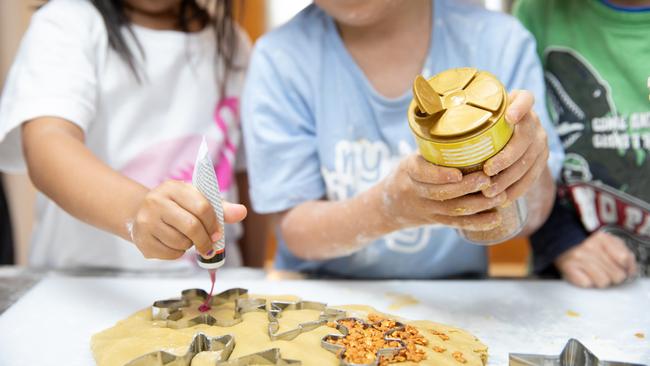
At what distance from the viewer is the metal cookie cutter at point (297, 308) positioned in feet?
2.10

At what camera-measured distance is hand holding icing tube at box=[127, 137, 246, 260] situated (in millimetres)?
623

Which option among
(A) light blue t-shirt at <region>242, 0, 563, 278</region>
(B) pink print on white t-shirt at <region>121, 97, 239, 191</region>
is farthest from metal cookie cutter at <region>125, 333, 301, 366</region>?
(B) pink print on white t-shirt at <region>121, 97, 239, 191</region>

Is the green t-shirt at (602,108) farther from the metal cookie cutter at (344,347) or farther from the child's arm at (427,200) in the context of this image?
the metal cookie cutter at (344,347)

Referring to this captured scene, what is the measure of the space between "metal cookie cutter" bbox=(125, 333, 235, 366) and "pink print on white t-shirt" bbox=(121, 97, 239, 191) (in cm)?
41

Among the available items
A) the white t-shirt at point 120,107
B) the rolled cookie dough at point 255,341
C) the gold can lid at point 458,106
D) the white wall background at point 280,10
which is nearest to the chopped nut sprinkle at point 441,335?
the rolled cookie dough at point 255,341

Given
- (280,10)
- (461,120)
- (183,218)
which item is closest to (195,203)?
(183,218)

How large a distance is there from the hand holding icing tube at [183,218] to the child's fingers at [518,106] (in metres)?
0.27

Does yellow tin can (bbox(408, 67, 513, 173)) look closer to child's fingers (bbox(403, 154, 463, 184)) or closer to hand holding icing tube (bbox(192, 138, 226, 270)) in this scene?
child's fingers (bbox(403, 154, 463, 184))

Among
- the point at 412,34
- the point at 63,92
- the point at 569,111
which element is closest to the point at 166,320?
the point at 63,92

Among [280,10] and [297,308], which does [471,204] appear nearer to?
[297,308]

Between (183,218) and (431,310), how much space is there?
1.11 feet

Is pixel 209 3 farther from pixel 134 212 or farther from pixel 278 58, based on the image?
pixel 134 212

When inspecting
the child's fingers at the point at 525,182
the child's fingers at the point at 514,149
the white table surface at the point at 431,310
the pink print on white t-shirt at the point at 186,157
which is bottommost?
the white table surface at the point at 431,310

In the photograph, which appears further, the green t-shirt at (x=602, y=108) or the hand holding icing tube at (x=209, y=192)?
the green t-shirt at (x=602, y=108)
